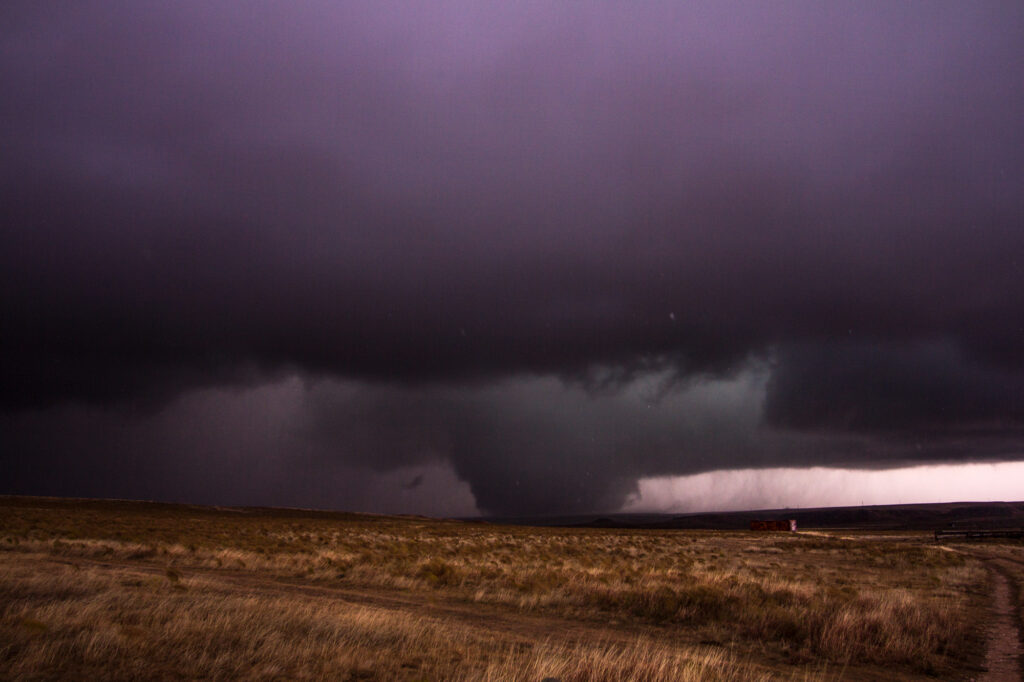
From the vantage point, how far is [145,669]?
8.17 metres

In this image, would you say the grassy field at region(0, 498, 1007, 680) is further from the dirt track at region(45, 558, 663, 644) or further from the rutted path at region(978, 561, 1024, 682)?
the rutted path at region(978, 561, 1024, 682)

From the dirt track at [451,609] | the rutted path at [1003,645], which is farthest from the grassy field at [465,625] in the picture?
the rutted path at [1003,645]

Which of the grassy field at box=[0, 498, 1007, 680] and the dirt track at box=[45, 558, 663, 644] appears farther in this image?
the dirt track at box=[45, 558, 663, 644]

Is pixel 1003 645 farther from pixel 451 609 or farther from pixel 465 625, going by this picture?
pixel 451 609

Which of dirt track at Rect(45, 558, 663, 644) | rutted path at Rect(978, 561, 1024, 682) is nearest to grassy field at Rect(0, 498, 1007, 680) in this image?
dirt track at Rect(45, 558, 663, 644)

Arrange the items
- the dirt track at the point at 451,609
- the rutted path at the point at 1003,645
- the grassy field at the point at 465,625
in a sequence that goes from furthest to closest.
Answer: the dirt track at the point at 451,609
the rutted path at the point at 1003,645
the grassy field at the point at 465,625

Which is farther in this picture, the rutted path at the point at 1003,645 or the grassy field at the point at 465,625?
the rutted path at the point at 1003,645

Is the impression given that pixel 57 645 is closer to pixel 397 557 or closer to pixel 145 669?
pixel 145 669

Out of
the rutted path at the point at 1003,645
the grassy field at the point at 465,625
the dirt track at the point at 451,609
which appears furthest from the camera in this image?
the dirt track at the point at 451,609

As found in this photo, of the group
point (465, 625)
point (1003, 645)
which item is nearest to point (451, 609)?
point (465, 625)

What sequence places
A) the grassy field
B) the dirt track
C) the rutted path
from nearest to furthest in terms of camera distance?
the grassy field
the rutted path
the dirt track

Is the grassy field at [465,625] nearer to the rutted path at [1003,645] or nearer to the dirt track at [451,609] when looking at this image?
the dirt track at [451,609]

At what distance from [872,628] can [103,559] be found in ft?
89.0

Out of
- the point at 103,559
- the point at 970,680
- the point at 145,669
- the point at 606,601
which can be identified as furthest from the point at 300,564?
the point at 970,680
